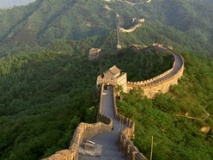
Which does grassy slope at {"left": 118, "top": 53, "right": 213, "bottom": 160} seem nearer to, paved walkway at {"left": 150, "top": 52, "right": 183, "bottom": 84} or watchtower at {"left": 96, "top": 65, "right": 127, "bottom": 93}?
paved walkway at {"left": 150, "top": 52, "right": 183, "bottom": 84}

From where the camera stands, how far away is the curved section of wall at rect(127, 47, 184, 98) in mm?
48688

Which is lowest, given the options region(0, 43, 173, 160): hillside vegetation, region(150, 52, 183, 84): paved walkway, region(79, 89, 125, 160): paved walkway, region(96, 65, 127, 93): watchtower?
region(0, 43, 173, 160): hillside vegetation

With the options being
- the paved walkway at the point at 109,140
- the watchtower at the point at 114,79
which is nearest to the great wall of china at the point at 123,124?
the paved walkway at the point at 109,140

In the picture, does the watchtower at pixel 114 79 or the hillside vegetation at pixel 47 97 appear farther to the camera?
the watchtower at pixel 114 79

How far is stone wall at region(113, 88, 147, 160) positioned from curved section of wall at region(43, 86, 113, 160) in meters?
1.34

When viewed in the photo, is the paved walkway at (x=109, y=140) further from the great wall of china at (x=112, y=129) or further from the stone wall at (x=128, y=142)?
the stone wall at (x=128, y=142)

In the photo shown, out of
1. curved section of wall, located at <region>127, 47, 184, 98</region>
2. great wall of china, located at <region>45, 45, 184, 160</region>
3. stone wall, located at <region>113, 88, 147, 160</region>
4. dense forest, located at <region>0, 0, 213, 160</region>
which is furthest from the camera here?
curved section of wall, located at <region>127, 47, 184, 98</region>

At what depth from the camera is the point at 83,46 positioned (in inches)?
6609

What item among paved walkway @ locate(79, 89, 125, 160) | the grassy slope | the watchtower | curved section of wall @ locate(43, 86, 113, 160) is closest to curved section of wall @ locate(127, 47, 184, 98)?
the grassy slope

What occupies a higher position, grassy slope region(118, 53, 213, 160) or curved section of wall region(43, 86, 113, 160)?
curved section of wall region(43, 86, 113, 160)

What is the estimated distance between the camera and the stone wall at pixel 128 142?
24100mm

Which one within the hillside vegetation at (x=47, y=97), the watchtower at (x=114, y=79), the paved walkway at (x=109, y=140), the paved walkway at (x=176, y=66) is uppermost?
the paved walkway at (x=109, y=140)

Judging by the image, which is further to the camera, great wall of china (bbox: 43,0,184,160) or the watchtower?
the watchtower

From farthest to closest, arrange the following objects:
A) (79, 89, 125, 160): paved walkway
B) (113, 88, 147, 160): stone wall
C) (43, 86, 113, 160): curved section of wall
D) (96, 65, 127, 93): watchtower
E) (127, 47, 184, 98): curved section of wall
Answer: (127, 47, 184, 98): curved section of wall → (96, 65, 127, 93): watchtower → (79, 89, 125, 160): paved walkway → (113, 88, 147, 160): stone wall → (43, 86, 113, 160): curved section of wall
